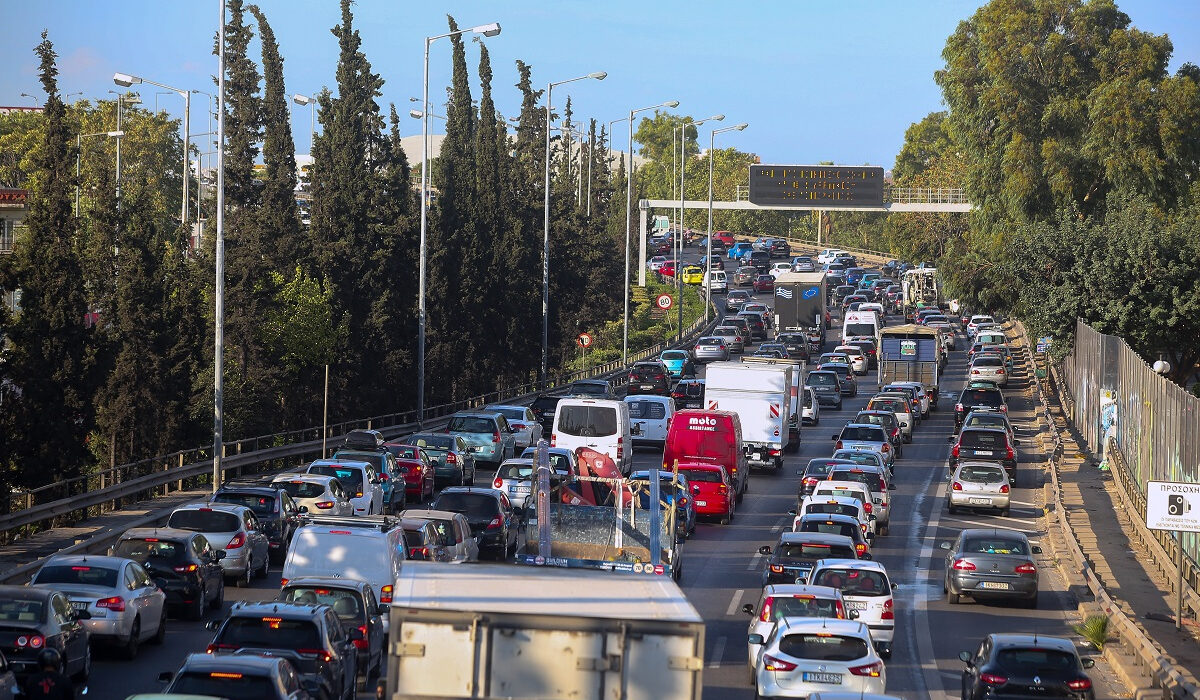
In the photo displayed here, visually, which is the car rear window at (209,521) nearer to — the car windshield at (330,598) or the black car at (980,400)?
the car windshield at (330,598)

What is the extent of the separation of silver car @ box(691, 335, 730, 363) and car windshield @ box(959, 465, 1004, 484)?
139ft

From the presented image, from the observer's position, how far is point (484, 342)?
67.2m

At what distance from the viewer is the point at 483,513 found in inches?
1167

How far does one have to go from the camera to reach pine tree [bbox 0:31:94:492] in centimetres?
3369

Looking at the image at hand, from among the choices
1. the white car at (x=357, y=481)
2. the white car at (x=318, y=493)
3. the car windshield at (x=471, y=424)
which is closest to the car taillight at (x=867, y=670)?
the white car at (x=318, y=493)

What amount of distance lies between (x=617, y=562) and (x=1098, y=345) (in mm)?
33711

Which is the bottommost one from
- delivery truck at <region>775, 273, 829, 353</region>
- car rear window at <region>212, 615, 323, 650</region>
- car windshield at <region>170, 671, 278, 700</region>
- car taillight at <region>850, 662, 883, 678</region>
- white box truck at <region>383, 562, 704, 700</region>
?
car taillight at <region>850, 662, 883, 678</region>

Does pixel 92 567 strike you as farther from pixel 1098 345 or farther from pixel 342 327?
pixel 1098 345

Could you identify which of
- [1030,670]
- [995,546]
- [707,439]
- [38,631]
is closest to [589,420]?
[707,439]

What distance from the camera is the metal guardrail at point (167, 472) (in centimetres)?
3044

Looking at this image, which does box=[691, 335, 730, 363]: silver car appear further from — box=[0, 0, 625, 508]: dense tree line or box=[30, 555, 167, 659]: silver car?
box=[30, 555, 167, 659]: silver car

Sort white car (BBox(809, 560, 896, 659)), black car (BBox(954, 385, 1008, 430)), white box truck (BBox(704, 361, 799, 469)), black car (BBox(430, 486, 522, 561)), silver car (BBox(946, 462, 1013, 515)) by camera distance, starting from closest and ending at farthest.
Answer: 1. white car (BBox(809, 560, 896, 659))
2. black car (BBox(430, 486, 522, 561))
3. silver car (BBox(946, 462, 1013, 515))
4. white box truck (BBox(704, 361, 799, 469))
5. black car (BBox(954, 385, 1008, 430))

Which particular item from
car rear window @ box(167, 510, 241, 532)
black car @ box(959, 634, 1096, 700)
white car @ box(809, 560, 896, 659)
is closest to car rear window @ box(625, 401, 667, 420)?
car rear window @ box(167, 510, 241, 532)

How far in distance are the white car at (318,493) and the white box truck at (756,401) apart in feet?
53.3
